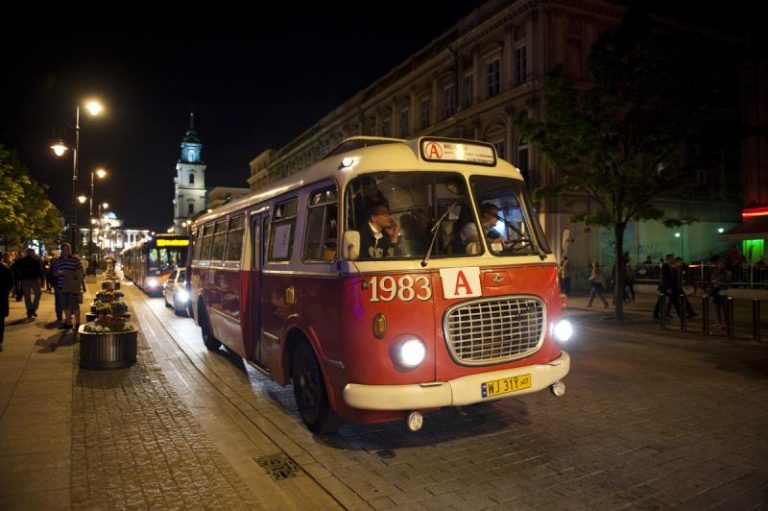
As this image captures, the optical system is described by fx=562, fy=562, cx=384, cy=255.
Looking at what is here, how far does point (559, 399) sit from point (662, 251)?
2950 cm

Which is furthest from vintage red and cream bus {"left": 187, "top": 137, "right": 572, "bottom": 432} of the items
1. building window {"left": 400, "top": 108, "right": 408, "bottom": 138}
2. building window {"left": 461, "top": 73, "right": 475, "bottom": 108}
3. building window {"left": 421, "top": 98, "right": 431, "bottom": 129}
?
building window {"left": 400, "top": 108, "right": 408, "bottom": 138}

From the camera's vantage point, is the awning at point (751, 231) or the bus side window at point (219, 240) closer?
the bus side window at point (219, 240)

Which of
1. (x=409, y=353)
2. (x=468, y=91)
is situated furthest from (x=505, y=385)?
(x=468, y=91)

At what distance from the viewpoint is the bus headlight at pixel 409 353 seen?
16.1ft

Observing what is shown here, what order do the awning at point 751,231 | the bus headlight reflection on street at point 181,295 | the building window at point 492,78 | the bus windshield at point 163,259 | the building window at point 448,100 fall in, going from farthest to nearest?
the building window at point 448,100
the building window at point 492,78
the bus windshield at point 163,259
the awning at point 751,231
the bus headlight reflection on street at point 181,295

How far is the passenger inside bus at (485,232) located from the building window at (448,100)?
105 feet

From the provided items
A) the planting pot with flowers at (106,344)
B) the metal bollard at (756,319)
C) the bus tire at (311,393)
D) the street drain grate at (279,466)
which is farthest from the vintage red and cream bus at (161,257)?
the street drain grate at (279,466)

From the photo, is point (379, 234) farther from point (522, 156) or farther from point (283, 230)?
point (522, 156)

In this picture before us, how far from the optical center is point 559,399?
287 inches

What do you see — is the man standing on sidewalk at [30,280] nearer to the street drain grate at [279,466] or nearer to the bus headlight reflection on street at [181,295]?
the bus headlight reflection on street at [181,295]

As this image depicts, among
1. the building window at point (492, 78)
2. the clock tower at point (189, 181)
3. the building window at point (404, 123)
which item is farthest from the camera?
the clock tower at point (189, 181)

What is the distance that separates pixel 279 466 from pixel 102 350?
5.57 metres

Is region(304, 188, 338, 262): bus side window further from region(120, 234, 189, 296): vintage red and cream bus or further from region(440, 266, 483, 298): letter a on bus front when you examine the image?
region(120, 234, 189, 296): vintage red and cream bus

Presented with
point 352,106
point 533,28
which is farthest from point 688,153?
point 352,106
